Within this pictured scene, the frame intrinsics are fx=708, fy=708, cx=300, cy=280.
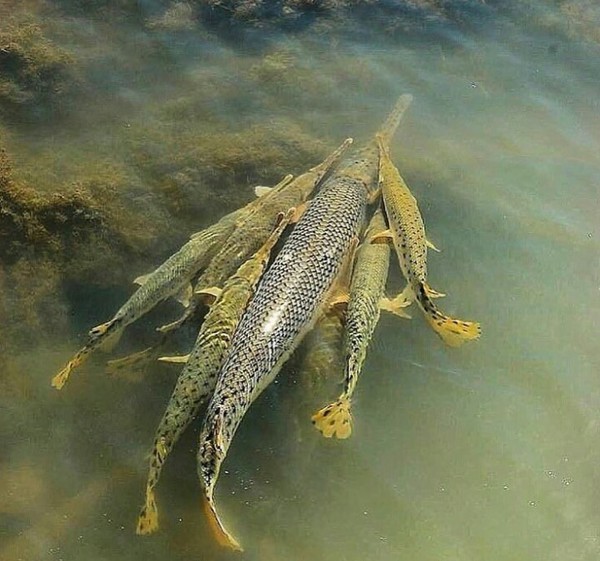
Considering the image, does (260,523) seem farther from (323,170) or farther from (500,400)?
(323,170)

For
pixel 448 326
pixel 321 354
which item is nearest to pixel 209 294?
pixel 321 354

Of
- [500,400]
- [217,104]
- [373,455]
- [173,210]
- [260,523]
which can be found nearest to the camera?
[260,523]

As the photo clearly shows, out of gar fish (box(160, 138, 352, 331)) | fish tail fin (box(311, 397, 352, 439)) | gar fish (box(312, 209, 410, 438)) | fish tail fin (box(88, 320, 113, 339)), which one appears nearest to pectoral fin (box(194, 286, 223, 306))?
gar fish (box(160, 138, 352, 331))

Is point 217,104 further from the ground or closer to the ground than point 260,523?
further from the ground

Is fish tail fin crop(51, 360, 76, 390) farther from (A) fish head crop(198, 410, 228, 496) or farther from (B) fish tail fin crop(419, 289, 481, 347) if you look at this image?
(B) fish tail fin crop(419, 289, 481, 347)

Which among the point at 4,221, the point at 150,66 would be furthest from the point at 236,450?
the point at 150,66

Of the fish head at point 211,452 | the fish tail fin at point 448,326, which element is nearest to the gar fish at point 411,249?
the fish tail fin at point 448,326

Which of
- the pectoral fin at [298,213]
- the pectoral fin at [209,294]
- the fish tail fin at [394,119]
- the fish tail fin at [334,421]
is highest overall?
the fish tail fin at [394,119]

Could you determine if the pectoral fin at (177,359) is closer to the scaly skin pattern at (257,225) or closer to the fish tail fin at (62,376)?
the scaly skin pattern at (257,225)
